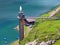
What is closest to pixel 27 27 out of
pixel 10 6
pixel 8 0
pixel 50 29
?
pixel 50 29

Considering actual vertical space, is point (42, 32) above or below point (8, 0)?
above

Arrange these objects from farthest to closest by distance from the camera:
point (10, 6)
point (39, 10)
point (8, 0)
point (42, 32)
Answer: point (8, 0) → point (10, 6) → point (39, 10) → point (42, 32)

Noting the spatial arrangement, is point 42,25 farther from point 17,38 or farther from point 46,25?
point 17,38

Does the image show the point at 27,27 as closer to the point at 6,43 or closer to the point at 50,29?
the point at 6,43

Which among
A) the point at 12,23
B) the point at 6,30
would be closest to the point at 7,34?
the point at 6,30

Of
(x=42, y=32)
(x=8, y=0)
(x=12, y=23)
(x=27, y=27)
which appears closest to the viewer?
(x=42, y=32)

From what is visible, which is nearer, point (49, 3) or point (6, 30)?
point (6, 30)
